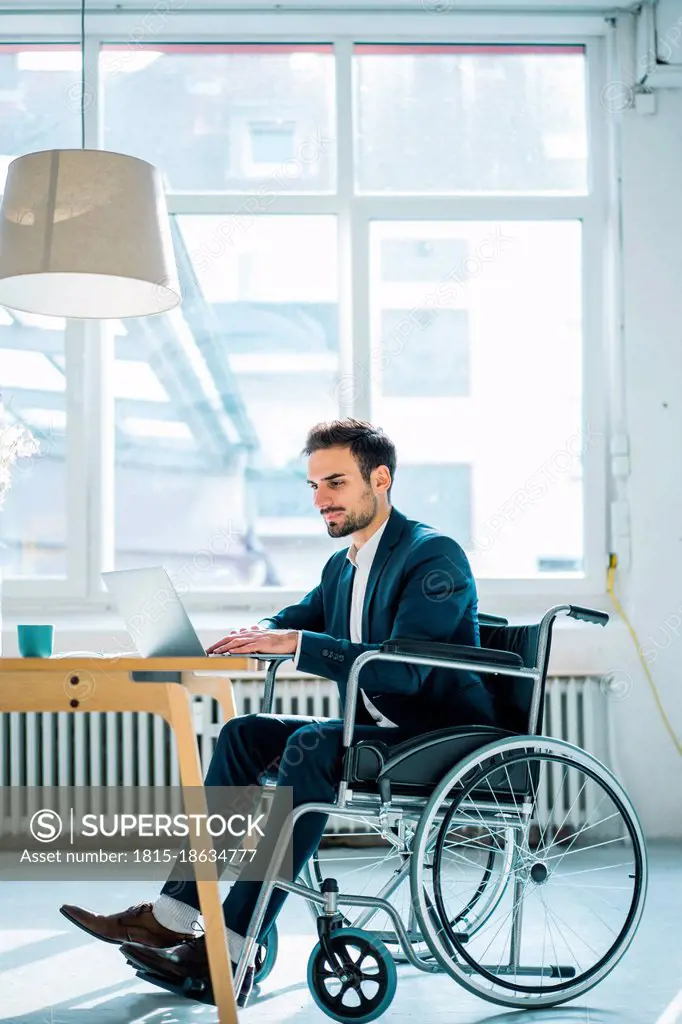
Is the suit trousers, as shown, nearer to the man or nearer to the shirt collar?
the man

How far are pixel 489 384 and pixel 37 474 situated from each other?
5.35 feet

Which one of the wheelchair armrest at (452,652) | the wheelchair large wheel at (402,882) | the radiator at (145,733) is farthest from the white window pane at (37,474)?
the wheelchair armrest at (452,652)

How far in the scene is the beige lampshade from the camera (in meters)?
2.06

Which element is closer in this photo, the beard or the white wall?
the beard

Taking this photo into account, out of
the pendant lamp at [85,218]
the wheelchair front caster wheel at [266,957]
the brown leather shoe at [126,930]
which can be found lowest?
the wheelchair front caster wheel at [266,957]

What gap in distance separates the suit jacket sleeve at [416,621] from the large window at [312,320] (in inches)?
68.2

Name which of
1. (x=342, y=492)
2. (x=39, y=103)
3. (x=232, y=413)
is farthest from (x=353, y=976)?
(x=39, y=103)

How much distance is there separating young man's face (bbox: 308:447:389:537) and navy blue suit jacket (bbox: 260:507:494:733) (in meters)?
0.07

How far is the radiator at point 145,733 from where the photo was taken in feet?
11.8

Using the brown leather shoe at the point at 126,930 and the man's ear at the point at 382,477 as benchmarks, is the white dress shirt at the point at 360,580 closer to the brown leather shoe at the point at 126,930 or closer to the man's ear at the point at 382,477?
the man's ear at the point at 382,477

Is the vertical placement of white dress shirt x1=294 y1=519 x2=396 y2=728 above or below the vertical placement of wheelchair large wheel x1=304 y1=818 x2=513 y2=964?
above

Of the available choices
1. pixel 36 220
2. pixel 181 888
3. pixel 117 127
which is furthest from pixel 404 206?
pixel 181 888

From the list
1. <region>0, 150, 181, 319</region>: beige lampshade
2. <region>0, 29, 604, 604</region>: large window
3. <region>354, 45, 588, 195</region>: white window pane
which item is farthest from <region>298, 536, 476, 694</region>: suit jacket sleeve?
<region>354, 45, 588, 195</region>: white window pane

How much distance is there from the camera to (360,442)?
2.33 metres
